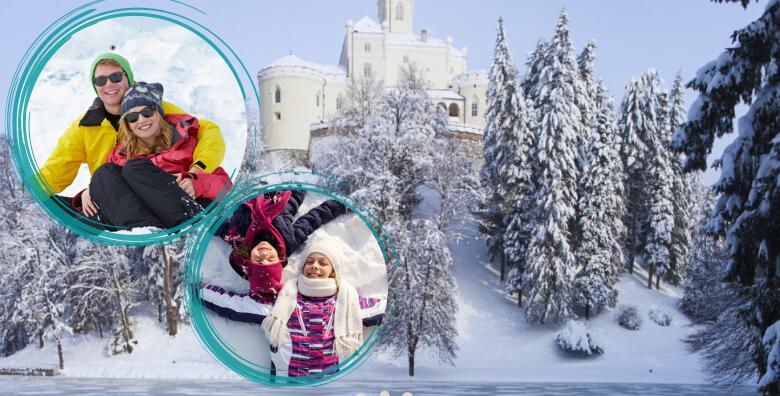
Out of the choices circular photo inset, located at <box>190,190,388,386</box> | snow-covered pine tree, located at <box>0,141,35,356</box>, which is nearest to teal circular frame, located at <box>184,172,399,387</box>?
circular photo inset, located at <box>190,190,388,386</box>

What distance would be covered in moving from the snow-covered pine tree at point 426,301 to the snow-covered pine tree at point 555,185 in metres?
5.54

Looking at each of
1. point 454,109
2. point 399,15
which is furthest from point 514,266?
point 399,15

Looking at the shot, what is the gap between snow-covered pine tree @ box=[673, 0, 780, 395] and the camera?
675cm

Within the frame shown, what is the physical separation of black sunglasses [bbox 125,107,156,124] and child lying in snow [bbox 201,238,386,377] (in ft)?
2.03

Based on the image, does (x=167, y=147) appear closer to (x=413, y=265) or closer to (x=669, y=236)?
(x=413, y=265)

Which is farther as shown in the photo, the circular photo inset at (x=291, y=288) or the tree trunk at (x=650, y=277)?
the tree trunk at (x=650, y=277)

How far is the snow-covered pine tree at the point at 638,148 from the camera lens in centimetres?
3312

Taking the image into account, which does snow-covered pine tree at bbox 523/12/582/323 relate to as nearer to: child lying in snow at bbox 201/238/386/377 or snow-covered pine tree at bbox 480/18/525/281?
snow-covered pine tree at bbox 480/18/525/281

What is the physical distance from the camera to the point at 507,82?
97.0 feet

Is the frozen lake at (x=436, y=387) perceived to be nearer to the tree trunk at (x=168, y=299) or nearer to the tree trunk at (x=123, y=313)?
the tree trunk at (x=123, y=313)

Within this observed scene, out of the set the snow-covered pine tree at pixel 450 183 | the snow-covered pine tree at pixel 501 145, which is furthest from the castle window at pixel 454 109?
the snow-covered pine tree at pixel 450 183

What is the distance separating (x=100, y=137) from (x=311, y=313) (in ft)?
3.02

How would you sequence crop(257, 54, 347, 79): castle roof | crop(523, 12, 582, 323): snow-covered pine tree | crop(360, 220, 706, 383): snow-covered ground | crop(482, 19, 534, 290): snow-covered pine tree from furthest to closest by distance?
crop(257, 54, 347, 79): castle roof
crop(482, 19, 534, 290): snow-covered pine tree
crop(523, 12, 582, 323): snow-covered pine tree
crop(360, 220, 706, 383): snow-covered ground

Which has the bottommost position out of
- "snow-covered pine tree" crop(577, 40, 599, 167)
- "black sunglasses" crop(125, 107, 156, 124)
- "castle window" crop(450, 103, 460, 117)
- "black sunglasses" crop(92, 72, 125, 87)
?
"black sunglasses" crop(125, 107, 156, 124)
